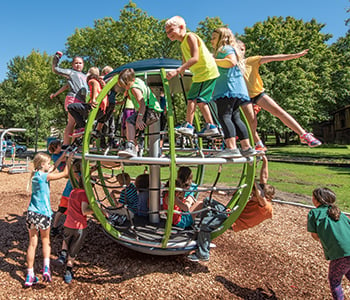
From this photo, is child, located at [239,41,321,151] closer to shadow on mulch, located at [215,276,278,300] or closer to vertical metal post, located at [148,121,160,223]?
vertical metal post, located at [148,121,160,223]

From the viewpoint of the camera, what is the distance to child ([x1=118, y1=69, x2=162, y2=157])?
3.12 meters

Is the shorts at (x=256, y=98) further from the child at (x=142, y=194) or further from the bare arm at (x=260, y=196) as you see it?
the child at (x=142, y=194)

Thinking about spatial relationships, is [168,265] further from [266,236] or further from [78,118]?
[78,118]

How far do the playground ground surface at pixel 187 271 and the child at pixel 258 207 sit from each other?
624 mm

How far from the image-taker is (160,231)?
3.75 metres

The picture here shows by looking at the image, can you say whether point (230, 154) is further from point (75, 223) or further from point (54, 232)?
point (54, 232)

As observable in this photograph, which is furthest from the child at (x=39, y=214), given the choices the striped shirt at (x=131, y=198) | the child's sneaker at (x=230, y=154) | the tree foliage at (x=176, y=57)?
the tree foliage at (x=176, y=57)

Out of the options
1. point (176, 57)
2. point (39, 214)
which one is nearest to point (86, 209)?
point (39, 214)

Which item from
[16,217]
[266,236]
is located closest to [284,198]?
[266,236]

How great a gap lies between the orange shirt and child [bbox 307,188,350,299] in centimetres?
67

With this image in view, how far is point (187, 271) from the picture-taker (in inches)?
140

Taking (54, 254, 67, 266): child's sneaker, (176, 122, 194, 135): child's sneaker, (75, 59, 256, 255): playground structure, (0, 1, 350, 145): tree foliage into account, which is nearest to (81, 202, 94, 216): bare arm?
(75, 59, 256, 255): playground structure

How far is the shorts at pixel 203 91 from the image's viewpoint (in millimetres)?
3107

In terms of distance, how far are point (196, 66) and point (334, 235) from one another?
91.2 inches
